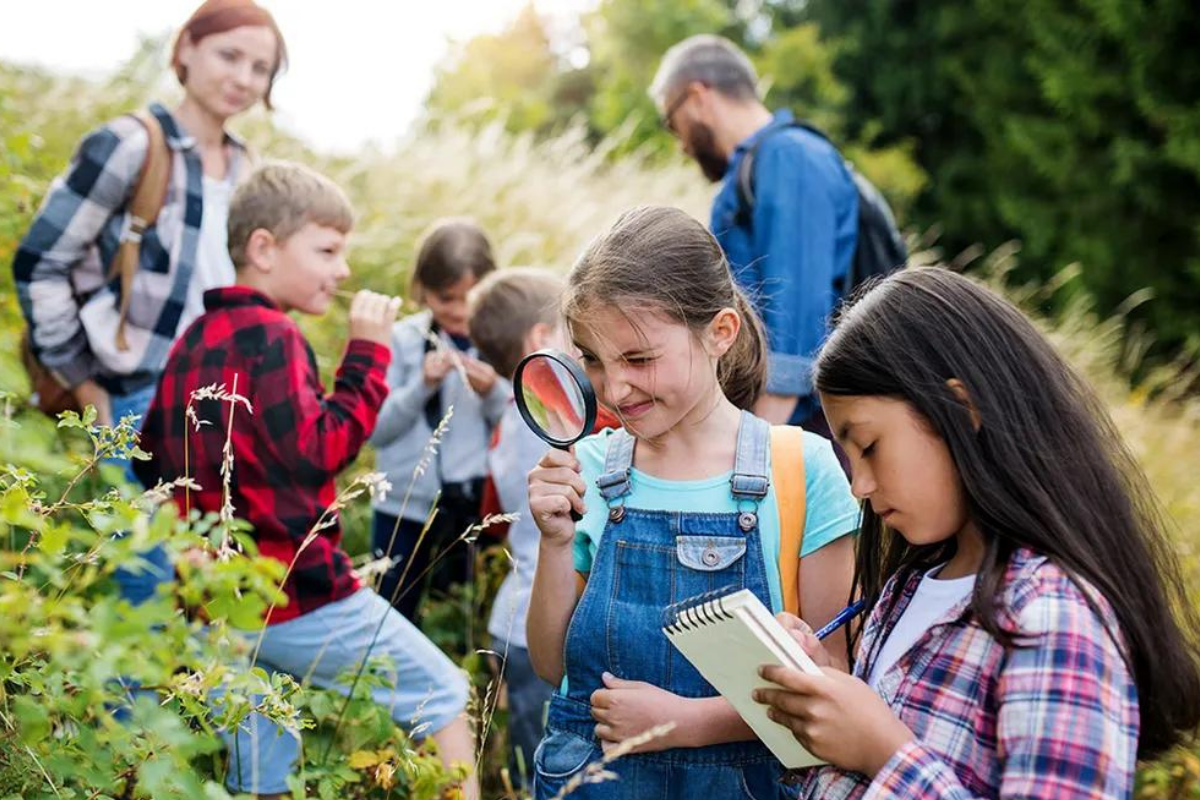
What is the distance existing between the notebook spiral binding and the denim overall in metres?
0.24

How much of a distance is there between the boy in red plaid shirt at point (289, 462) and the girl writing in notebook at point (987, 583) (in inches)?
51.1

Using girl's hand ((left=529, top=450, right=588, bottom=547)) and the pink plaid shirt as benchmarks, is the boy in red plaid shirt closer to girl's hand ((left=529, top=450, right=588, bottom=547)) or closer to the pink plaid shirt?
girl's hand ((left=529, top=450, right=588, bottom=547))

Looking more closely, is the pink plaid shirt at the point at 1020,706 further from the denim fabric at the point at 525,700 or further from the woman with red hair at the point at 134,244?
the woman with red hair at the point at 134,244

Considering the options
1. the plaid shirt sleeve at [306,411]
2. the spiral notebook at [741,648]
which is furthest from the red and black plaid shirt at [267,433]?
the spiral notebook at [741,648]

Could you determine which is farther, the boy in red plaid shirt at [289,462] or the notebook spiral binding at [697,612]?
the boy in red plaid shirt at [289,462]

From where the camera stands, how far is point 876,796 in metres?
1.53

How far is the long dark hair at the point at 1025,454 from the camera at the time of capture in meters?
1.60

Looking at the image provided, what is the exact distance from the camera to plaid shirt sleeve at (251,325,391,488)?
8.87 ft

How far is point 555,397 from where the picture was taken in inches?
82.2

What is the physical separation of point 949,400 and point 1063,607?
337 mm

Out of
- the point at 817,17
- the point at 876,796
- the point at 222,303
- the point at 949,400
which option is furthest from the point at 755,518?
the point at 817,17

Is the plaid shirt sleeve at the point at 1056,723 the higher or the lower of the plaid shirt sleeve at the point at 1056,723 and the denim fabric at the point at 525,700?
the higher

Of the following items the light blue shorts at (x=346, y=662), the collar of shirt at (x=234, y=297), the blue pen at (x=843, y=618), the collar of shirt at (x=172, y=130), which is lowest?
the light blue shorts at (x=346, y=662)

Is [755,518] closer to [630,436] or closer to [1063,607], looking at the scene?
[630,436]
